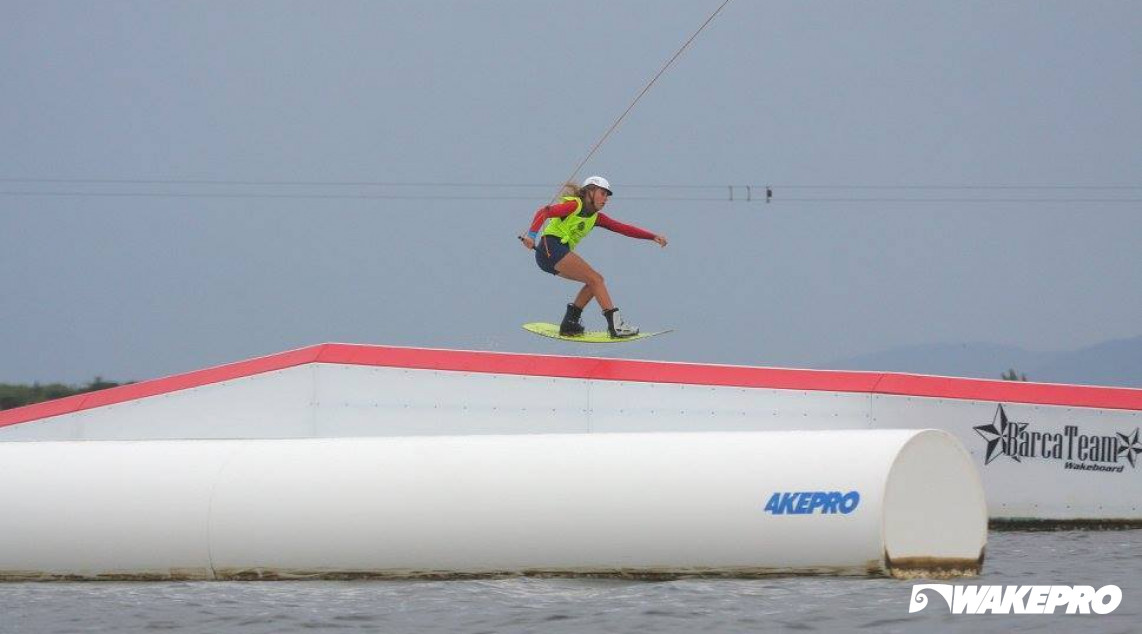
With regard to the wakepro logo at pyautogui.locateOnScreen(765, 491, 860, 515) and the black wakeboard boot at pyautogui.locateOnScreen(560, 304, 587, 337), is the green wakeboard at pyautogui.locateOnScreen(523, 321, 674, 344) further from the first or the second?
the wakepro logo at pyautogui.locateOnScreen(765, 491, 860, 515)

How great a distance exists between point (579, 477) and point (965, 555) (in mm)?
2578

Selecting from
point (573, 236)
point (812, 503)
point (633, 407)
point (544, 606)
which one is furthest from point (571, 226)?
point (544, 606)

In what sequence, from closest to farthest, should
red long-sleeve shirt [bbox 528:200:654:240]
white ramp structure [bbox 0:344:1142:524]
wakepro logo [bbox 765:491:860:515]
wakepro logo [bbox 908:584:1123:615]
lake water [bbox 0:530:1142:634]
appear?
lake water [bbox 0:530:1142:634], wakepro logo [bbox 908:584:1123:615], wakepro logo [bbox 765:491:860:515], white ramp structure [bbox 0:344:1142:524], red long-sleeve shirt [bbox 528:200:654:240]

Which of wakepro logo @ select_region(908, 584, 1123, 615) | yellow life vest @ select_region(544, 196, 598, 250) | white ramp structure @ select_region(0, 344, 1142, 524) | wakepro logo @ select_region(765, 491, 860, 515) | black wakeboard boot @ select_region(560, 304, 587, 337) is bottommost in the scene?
wakepro logo @ select_region(908, 584, 1123, 615)

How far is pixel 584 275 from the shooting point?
16.4 m

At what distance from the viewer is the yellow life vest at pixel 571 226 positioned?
1647 cm

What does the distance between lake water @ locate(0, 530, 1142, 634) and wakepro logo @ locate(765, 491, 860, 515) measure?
47 cm

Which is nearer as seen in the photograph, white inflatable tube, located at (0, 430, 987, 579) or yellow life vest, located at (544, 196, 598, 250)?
white inflatable tube, located at (0, 430, 987, 579)

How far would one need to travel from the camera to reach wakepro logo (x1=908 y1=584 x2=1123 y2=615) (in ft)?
32.2

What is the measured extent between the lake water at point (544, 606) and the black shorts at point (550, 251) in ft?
18.9

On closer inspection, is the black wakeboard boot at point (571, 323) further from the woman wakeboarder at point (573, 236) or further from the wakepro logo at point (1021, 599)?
the wakepro logo at point (1021, 599)

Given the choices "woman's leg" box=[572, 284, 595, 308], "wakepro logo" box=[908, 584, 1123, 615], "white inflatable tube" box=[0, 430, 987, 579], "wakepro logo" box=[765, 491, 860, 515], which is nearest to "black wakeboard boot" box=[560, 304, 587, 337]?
"woman's leg" box=[572, 284, 595, 308]

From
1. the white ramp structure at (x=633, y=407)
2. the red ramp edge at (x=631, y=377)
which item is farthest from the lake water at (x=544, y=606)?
the red ramp edge at (x=631, y=377)

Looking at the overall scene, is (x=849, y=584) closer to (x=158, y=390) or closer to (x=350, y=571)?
(x=350, y=571)
